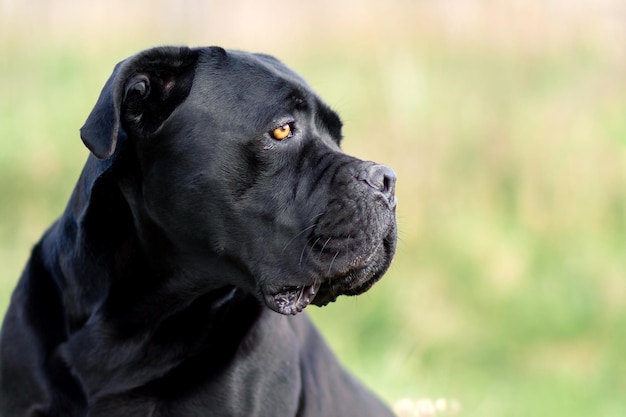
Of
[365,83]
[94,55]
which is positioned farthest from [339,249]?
[94,55]

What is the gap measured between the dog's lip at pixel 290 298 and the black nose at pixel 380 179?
0.32 metres

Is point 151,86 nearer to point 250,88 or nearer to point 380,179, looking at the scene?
point 250,88

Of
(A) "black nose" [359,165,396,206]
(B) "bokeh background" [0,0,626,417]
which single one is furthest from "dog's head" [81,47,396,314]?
(B) "bokeh background" [0,0,626,417]

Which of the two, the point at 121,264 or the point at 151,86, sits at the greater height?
the point at 151,86

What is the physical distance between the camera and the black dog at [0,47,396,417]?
2.77 metres

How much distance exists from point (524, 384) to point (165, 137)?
3.50m

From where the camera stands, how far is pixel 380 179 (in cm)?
277

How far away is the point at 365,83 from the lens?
22.3 feet

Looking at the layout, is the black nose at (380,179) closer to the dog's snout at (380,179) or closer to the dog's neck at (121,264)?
the dog's snout at (380,179)

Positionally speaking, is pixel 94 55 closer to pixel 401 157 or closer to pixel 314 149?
pixel 401 157

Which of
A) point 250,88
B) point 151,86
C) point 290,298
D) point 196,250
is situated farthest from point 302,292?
point 151,86

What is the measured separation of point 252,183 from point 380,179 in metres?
0.36

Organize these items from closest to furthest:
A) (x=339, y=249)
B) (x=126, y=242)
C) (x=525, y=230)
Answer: (x=339, y=249) → (x=126, y=242) → (x=525, y=230)

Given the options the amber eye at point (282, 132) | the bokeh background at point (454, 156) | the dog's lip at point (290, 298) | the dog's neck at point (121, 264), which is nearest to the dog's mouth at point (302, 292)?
the dog's lip at point (290, 298)
